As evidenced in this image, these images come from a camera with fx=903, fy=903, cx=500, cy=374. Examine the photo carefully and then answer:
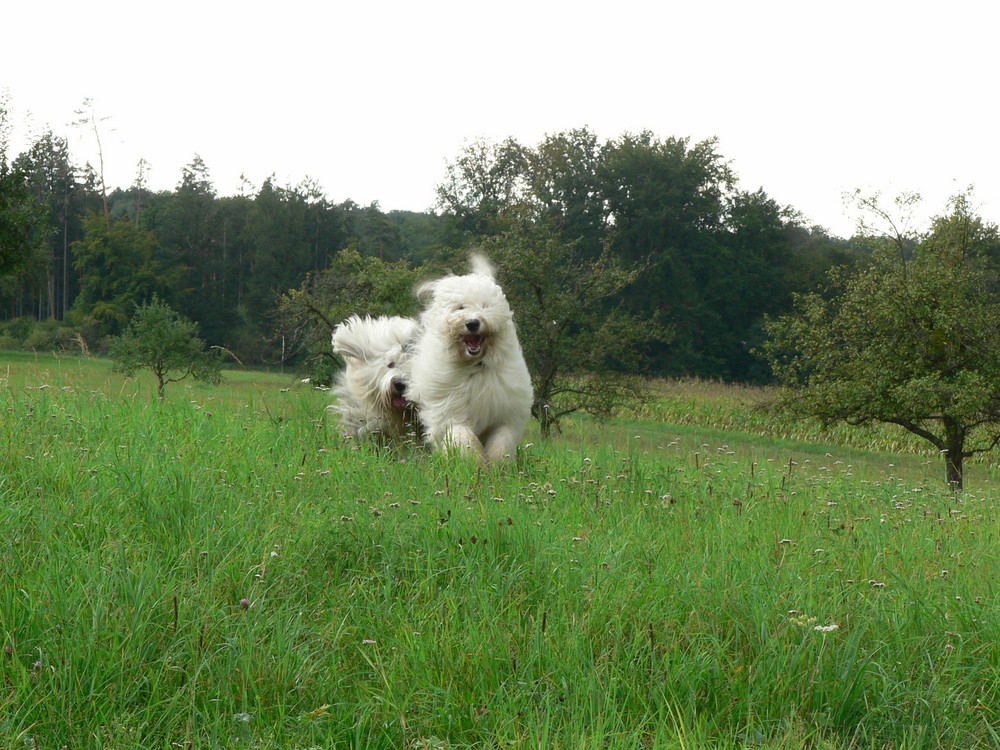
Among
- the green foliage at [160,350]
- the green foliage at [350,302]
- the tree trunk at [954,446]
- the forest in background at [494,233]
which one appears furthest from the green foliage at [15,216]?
the tree trunk at [954,446]

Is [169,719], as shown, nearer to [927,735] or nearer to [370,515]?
[370,515]

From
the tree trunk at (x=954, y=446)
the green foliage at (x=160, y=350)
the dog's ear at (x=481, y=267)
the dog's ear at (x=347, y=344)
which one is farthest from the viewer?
the green foliage at (x=160, y=350)

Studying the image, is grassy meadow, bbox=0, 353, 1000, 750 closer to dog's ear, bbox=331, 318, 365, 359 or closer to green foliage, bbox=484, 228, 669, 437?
dog's ear, bbox=331, 318, 365, 359

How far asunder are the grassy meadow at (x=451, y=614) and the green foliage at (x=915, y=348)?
35.8 ft

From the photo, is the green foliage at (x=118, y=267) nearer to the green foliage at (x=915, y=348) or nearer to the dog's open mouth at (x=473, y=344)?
the green foliage at (x=915, y=348)

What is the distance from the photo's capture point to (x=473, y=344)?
21.7ft

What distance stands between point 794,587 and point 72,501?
3130 millimetres

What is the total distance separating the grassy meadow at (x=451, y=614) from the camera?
2670 mm

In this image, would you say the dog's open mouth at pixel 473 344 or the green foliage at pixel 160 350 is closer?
the dog's open mouth at pixel 473 344

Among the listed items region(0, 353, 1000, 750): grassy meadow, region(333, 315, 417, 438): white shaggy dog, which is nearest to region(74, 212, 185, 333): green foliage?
region(333, 315, 417, 438): white shaggy dog

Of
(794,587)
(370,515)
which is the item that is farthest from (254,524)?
(794,587)

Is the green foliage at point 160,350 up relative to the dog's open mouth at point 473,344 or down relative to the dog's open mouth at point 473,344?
down

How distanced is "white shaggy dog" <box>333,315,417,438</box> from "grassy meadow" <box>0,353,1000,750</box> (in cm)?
234

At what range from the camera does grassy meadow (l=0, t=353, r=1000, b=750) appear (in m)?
2.67
